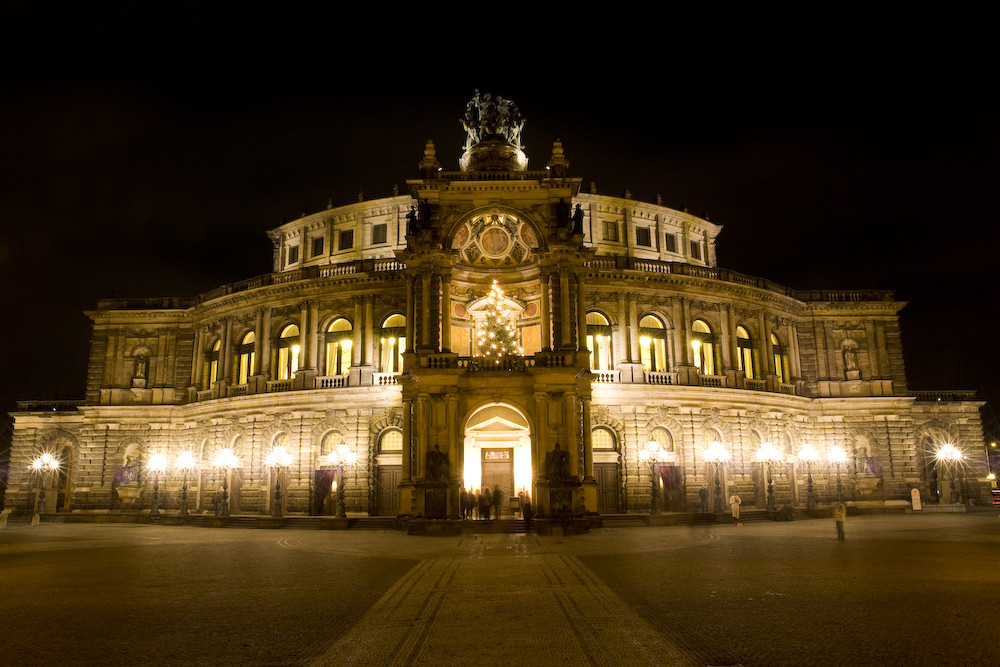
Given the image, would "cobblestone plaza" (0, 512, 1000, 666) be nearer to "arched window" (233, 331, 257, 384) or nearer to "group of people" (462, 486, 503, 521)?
"group of people" (462, 486, 503, 521)

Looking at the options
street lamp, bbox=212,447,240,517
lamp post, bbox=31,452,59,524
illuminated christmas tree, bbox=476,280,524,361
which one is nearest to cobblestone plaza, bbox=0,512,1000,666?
illuminated christmas tree, bbox=476,280,524,361

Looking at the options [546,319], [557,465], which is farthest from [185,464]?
[557,465]

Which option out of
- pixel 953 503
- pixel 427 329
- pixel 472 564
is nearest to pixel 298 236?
pixel 427 329

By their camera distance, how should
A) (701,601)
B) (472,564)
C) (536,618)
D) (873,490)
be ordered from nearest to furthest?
(536,618)
(701,601)
(472,564)
(873,490)

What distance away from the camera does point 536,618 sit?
11836 mm

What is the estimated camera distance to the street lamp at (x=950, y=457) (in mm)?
47875

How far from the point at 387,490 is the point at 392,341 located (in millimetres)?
8807

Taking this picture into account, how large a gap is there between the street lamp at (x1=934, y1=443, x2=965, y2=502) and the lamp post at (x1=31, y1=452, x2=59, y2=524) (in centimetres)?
6215

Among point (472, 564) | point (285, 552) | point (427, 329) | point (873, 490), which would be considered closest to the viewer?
point (472, 564)

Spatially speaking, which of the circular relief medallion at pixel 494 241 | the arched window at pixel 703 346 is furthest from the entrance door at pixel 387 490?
the arched window at pixel 703 346

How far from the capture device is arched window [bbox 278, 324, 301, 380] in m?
43.8

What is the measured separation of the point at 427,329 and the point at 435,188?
283 inches

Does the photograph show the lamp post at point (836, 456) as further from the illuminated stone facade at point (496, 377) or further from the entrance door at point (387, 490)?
the entrance door at point (387, 490)

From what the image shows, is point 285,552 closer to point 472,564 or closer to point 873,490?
point 472,564
